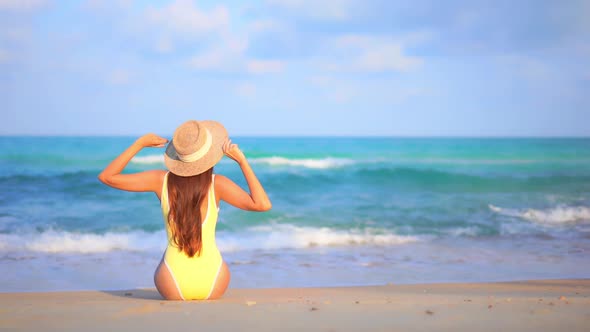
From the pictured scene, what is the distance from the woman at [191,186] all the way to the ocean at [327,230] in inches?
91.0

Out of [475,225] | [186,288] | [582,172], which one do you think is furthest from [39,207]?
[582,172]

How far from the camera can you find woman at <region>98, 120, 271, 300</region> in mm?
3443

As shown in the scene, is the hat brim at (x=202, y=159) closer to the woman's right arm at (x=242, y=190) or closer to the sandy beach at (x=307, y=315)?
the woman's right arm at (x=242, y=190)

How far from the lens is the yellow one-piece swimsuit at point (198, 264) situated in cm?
364

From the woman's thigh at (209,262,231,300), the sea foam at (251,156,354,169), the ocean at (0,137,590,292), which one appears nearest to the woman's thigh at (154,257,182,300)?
the woman's thigh at (209,262,231,300)

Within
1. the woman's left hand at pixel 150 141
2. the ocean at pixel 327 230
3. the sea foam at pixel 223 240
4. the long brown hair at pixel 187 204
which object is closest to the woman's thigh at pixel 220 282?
the long brown hair at pixel 187 204

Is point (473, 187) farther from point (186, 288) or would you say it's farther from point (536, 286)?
point (186, 288)

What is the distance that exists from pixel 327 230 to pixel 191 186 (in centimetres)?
642

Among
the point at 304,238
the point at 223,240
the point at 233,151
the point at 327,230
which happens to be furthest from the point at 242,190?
the point at 327,230

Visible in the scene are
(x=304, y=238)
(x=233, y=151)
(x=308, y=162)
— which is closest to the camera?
(x=233, y=151)

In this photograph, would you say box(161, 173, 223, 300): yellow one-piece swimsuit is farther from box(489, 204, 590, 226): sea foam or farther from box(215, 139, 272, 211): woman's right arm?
box(489, 204, 590, 226): sea foam

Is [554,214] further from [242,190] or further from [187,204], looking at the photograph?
[187,204]

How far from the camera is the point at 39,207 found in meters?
11.8

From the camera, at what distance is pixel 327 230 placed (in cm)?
977
